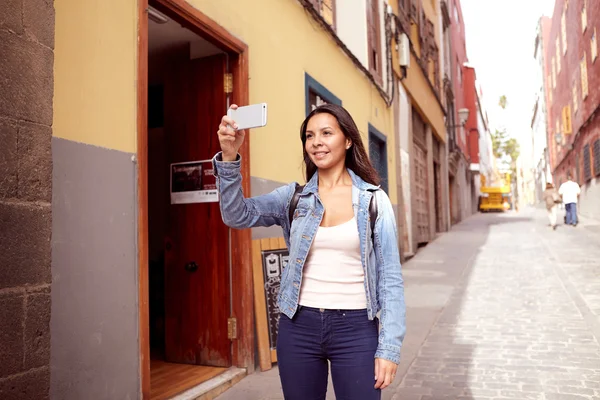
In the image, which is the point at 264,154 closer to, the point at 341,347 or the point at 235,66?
the point at 235,66

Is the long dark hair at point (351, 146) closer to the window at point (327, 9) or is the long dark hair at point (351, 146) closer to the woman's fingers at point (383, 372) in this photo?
the woman's fingers at point (383, 372)

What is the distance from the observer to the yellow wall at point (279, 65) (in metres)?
5.34

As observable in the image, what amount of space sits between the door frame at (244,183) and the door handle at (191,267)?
1.48 feet

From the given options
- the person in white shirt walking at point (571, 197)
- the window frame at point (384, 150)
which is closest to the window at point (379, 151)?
the window frame at point (384, 150)

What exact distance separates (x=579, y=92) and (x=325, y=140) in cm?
2488

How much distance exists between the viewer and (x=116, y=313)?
3320 mm

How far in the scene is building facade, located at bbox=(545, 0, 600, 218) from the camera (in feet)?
65.1

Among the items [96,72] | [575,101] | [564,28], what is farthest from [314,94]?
[564,28]

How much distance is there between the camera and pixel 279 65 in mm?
6168

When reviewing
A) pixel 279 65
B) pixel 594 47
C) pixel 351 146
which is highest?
pixel 594 47

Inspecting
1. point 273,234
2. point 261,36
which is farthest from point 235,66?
point 273,234

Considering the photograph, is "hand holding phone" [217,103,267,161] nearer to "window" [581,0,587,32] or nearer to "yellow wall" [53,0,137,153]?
"yellow wall" [53,0,137,153]

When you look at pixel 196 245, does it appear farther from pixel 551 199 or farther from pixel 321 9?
pixel 551 199

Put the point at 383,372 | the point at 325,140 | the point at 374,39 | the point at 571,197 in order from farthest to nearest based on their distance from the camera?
1. the point at 571,197
2. the point at 374,39
3. the point at 325,140
4. the point at 383,372
